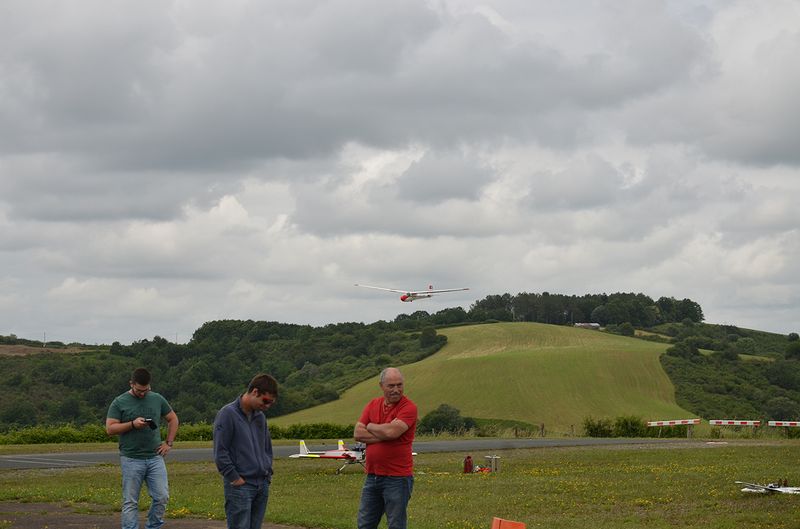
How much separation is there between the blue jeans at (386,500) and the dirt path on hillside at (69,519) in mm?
5595

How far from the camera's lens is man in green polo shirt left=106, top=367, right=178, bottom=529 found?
12.7m

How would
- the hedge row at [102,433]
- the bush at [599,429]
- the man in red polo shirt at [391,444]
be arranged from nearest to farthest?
1. the man in red polo shirt at [391,444]
2. the hedge row at [102,433]
3. the bush at [599,429]

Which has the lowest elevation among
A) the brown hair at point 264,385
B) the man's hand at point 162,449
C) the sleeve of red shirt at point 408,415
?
the man's hand at point 162,449

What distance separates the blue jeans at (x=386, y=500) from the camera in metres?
10.7

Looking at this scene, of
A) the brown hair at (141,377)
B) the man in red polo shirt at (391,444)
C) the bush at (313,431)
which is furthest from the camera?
the bush at (313,431)

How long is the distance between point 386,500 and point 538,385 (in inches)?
3502

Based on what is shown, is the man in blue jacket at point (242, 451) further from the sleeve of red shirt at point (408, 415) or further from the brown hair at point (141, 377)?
the brown hair at point (141, 377)

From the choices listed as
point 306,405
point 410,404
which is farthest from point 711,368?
point 410,404

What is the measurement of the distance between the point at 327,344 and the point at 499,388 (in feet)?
151

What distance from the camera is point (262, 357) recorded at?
5207 inches

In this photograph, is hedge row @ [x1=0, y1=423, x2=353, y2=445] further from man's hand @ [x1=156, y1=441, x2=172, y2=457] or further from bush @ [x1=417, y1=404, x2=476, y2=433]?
man's hand @ [x1=156, y1=441, x2=172, y2=457]

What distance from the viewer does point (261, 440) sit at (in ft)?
33.6

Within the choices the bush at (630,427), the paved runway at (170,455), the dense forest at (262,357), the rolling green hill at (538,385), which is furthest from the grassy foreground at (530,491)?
the dense forest at (262,357)

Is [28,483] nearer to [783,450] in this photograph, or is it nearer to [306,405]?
[783,450]
